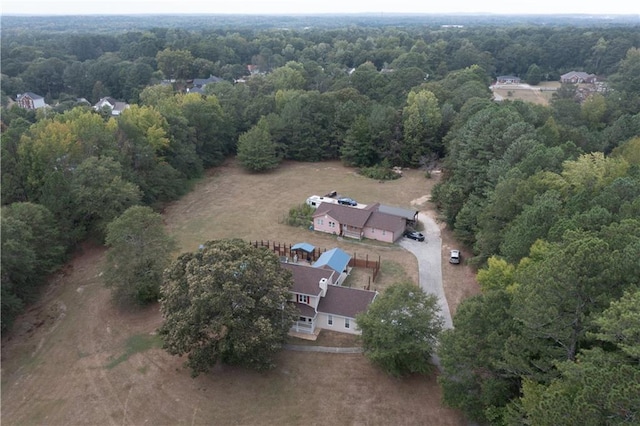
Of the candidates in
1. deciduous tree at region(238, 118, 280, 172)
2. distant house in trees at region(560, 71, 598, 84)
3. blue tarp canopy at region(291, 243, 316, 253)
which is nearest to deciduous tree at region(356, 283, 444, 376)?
blue tarp canopy at region(291, 243, 316, 253)

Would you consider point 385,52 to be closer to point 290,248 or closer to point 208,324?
point 290,248

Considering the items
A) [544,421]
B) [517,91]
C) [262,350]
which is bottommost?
[517,91]

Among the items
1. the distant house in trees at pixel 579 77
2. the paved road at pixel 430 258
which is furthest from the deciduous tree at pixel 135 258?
the distant house in trees at pixel 579 77

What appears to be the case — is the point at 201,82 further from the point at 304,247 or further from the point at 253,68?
the point at 304,247

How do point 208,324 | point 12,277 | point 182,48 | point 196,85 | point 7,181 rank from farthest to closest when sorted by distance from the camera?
point 182,48, point 196,85, point 7,181, point 12,277, point 208,324

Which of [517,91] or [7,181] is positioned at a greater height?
[7,181]

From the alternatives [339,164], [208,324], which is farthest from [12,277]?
[339,164]

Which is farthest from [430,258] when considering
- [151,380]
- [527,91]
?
[527,91]
